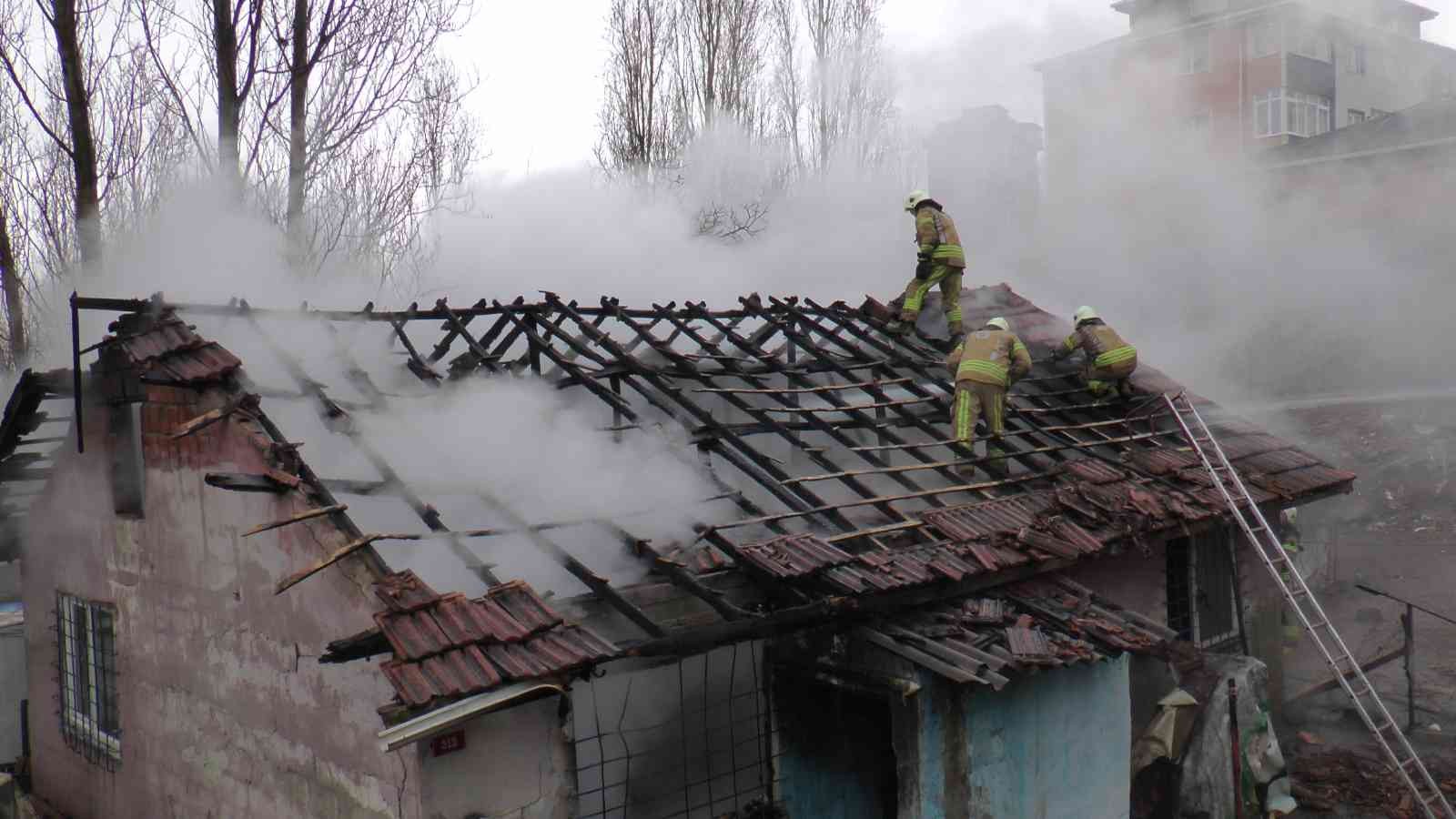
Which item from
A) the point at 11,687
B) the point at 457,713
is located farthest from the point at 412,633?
the point at 11,687

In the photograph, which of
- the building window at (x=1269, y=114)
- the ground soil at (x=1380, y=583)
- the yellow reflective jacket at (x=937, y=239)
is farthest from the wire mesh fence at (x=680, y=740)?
the building window at (x=1269, y=114)

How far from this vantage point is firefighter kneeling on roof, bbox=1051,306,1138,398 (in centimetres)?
1025

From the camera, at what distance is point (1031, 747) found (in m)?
6.28

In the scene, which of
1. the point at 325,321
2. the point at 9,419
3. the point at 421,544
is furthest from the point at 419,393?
the point at 9,419

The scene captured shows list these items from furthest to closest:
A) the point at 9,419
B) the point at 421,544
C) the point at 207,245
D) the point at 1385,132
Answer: the point at 1385,132
the point at 207,245
the point at 9,419
the point at 421,544

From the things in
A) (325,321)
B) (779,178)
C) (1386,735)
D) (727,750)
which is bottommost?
(1386,735)

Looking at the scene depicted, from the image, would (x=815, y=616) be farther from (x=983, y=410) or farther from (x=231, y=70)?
(x=231, y=70)

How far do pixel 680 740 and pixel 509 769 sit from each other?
1610 millimetres

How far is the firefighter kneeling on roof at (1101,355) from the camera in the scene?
10250 millimetres

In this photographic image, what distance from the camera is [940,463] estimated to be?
7910 mm

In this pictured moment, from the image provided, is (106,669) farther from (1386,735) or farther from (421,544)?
(1386,735)

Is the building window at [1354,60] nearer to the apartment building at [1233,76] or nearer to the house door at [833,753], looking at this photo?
the apartment building at [1233,76]

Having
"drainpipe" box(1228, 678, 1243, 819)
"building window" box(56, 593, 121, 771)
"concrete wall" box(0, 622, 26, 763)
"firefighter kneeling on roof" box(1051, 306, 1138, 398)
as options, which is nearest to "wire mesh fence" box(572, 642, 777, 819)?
"drainpipe" box(1228, 678, 1243, 819)

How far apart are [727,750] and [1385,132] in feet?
77.8
